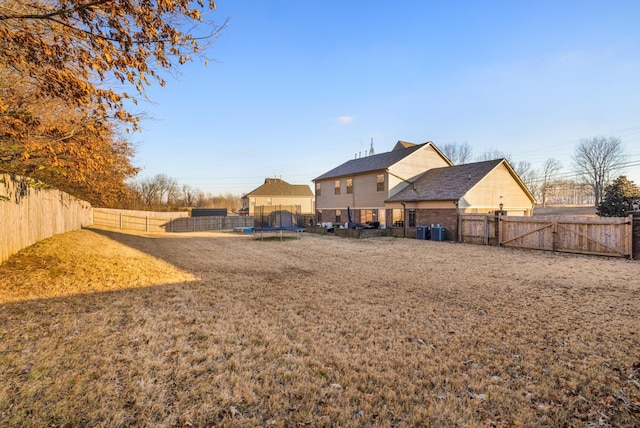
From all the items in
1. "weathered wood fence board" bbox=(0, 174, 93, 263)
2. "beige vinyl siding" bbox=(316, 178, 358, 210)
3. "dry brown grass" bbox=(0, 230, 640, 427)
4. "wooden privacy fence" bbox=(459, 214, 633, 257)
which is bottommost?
"dry brown grass" bbox=(0, 230, 640, 427)

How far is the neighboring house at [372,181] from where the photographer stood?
23453mm

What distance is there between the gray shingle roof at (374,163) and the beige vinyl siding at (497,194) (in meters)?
6.46

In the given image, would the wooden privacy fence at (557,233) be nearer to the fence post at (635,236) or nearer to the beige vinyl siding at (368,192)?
the fence post at (635,236)

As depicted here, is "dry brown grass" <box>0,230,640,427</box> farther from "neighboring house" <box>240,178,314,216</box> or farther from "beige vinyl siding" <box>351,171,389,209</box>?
"neighboring house" <box>240,178,314,216</box>

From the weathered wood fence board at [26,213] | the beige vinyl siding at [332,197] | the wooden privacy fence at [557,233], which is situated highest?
the beige vinyl siding at [332,197]

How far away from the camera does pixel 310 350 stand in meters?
3.97

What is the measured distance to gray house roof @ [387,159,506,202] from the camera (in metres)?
18.8

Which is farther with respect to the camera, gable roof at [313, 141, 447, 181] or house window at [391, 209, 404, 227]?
gable roof at [313, 141, 447, 181]

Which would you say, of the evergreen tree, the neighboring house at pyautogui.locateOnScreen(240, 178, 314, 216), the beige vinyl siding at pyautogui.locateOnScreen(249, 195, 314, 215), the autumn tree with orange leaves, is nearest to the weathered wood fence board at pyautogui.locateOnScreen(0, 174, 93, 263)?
the autumn tree with orange leaves

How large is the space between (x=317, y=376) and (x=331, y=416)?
0.65 metres

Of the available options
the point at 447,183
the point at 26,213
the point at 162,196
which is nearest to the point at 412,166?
the point at 447,183

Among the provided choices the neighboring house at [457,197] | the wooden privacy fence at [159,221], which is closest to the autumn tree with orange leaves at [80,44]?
the neighboring house at [457,197]

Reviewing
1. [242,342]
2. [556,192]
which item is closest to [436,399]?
[242,342]

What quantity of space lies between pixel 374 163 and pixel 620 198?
20.7m
